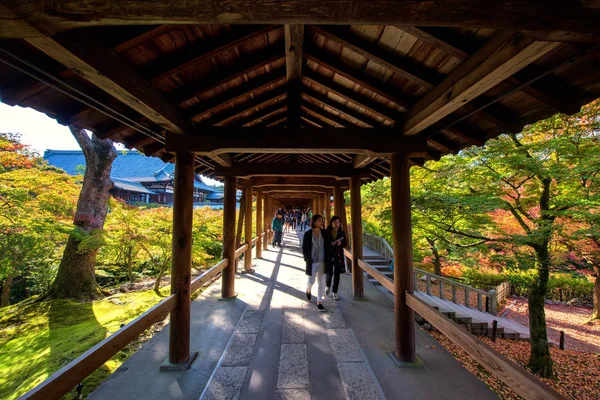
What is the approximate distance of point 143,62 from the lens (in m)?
2.14

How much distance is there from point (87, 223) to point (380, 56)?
9.10m

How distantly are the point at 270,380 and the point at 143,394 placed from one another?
1.37m

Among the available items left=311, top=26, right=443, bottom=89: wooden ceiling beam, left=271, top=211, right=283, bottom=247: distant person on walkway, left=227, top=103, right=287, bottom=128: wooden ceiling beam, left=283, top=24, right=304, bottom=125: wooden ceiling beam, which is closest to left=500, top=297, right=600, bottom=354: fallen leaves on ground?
left=271, top=211, right=283, bottom=247: distant person on walkway

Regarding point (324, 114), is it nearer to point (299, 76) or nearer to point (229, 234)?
point (299, 76)

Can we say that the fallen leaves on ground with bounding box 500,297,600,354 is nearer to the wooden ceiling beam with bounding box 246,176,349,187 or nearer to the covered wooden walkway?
the wooden ceiling beam with bounding box 246,176,349,187

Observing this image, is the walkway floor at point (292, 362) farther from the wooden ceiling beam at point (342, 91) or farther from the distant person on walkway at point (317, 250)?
the wooden ceiling beam at point (342, 91)

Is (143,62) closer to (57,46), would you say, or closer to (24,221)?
(57,46)

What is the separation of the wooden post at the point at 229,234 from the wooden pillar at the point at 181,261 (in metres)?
2.03

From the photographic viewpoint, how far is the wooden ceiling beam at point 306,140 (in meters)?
3.23

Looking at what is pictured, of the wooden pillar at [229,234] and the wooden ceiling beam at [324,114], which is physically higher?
the wooden ceiling beam at [324,114]

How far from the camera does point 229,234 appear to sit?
5.38 m

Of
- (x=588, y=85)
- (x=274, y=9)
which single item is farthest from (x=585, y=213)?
(x=274, y=9)

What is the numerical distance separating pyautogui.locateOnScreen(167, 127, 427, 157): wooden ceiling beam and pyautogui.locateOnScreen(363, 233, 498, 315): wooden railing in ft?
18.4

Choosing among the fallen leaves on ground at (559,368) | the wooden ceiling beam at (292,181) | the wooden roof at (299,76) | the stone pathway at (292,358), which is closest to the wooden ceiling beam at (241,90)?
the wooden roof at (299,76)
